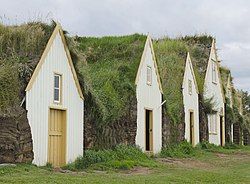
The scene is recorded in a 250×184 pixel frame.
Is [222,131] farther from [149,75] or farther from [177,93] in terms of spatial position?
[149,75]

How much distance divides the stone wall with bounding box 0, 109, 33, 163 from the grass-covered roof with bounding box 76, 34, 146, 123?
420 centimetres

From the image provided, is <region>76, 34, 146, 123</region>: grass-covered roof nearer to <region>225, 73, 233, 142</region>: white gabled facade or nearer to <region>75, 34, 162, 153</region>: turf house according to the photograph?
<region>75, 34, 162, 153</region>: turf house

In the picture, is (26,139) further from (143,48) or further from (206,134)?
(206,134)

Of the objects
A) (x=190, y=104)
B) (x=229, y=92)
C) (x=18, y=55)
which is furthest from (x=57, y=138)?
(x=229, y=92)

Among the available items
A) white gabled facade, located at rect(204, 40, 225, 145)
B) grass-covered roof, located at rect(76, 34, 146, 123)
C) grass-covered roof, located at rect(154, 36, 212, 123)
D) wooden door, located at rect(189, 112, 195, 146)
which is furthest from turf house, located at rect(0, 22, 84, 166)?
white gabled facade, located at rect(204, 40, 225, 145)

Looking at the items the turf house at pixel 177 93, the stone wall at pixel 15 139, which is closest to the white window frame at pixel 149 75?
the turf house at pixel 177 93

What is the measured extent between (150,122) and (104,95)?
5.54 meters

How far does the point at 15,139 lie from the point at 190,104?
61.1 feet

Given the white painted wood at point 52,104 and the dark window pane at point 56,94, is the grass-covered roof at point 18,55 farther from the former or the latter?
the dark window pane at point 56,94

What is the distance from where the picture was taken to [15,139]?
52.7ft

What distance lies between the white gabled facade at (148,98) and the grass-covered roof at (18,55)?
749 cm

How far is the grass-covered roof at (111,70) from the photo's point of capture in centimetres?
2135

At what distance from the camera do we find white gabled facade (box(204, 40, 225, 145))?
37156 mm

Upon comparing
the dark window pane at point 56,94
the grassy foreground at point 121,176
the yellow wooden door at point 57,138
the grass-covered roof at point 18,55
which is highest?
the grass-covered roof at point 18,55
